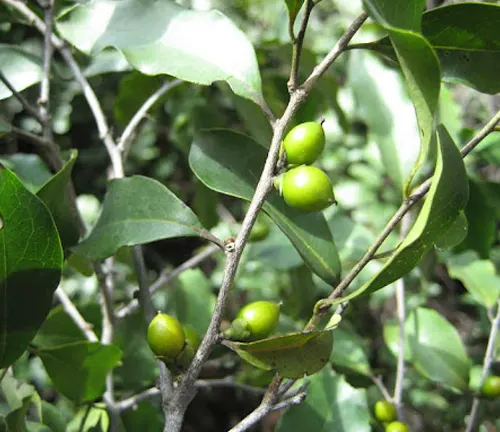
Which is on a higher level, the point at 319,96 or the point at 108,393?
the point at 319,96

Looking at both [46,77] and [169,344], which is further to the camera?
[46,77]

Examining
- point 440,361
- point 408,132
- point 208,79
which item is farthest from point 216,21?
point 440,361

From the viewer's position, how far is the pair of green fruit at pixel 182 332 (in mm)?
662

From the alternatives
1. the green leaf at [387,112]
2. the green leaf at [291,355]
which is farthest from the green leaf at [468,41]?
the green leaf at [387,112]

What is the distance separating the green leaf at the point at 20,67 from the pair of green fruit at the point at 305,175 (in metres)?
0.51

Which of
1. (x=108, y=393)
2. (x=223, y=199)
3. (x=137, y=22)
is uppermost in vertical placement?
(x=137, y=22)

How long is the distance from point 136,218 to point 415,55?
418mm

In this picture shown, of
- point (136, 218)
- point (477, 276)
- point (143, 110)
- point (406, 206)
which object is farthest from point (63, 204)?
point (477, 276)

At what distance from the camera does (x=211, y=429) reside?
7.12ft

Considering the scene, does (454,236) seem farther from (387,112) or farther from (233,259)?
(387,112)

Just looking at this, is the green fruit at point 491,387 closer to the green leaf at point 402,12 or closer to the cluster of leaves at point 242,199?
the cluster of leaves at point 242,199

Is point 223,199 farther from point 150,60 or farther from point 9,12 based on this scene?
point 150,60

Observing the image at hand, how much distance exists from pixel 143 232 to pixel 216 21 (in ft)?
0.94

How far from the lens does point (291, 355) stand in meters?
0.63
